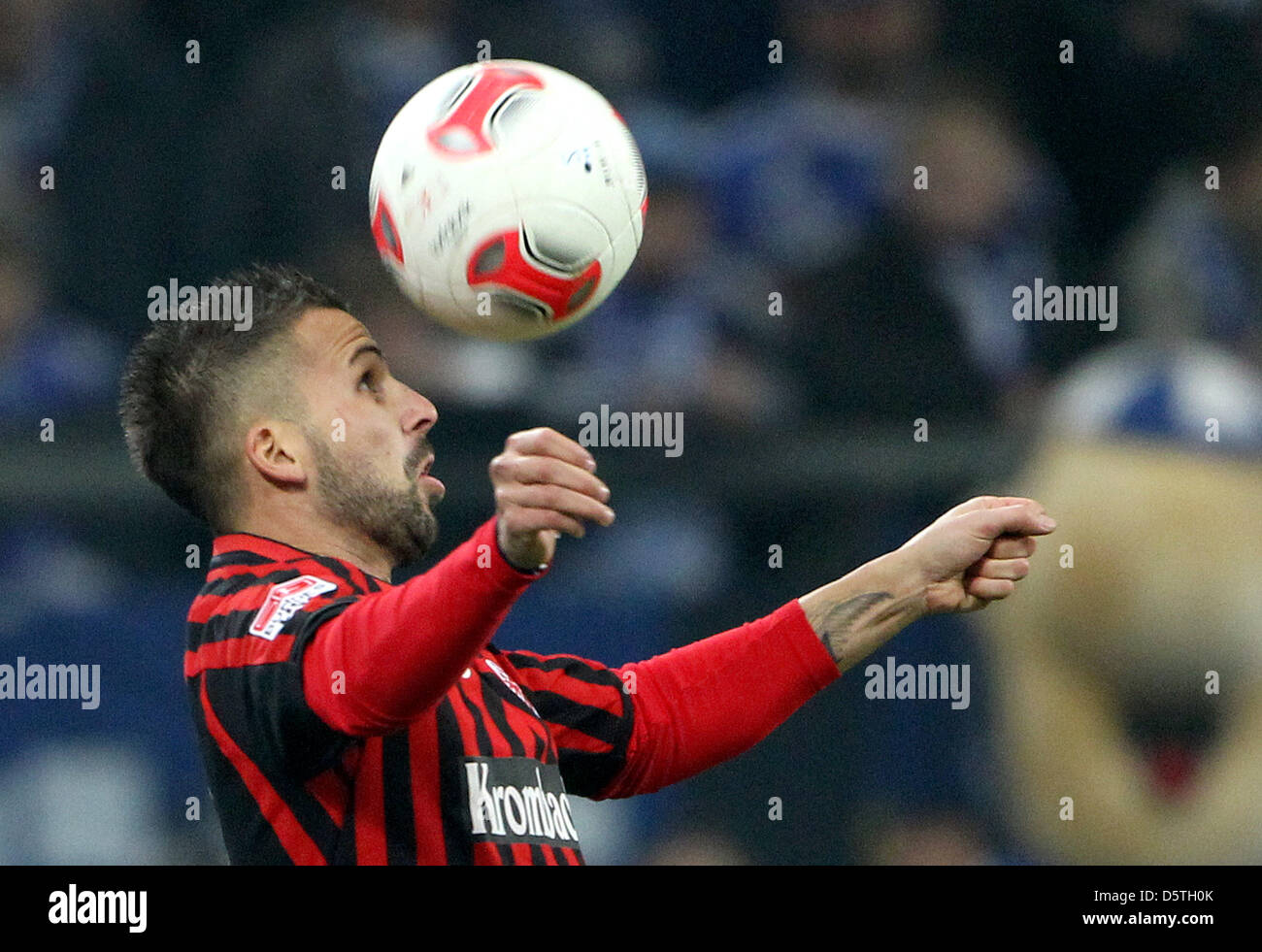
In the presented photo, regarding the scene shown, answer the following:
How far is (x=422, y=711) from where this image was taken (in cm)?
247

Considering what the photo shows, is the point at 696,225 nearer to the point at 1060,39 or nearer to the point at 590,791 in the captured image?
the point at 1060,39

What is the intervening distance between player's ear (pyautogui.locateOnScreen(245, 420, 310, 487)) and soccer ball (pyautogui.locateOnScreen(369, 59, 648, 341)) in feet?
1.02

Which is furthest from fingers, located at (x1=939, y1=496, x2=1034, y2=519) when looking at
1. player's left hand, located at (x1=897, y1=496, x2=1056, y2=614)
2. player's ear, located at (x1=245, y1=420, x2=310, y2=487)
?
player's ear, located at (x1=245, y1=420, x2=310, y2=487)

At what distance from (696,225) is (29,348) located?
207 cm

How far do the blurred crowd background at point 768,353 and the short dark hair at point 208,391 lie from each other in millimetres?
1968

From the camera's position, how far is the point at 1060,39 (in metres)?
5.91

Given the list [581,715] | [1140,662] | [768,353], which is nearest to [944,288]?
[768,353]

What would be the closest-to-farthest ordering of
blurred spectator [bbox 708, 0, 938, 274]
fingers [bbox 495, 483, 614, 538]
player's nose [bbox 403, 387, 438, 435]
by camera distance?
1. fingers [bbox 495, 483, 614, 538]
2. player's nose [bbox 403, 387, 438, 435]
3. blurred spectator [bbox 708, 0, 938, 274]

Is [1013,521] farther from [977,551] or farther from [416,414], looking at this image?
[416,414]

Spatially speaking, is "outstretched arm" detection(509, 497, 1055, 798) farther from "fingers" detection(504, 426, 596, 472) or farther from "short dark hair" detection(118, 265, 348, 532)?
"fingers" detection(504, 426, 596, 472)

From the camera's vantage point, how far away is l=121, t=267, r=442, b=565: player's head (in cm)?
303

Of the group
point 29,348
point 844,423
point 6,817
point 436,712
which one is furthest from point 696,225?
point 436,712

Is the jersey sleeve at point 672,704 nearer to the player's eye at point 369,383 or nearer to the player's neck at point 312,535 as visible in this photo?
the player's neck at point 312,535

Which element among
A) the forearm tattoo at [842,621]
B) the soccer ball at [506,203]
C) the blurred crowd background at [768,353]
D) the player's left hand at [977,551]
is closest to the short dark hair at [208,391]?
the soccer ball at [506,203]
